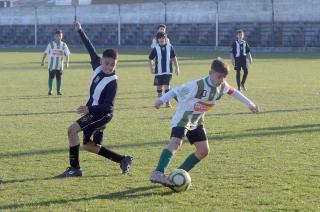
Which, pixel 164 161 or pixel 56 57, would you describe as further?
pixel 56 57

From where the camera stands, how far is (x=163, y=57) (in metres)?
15.2

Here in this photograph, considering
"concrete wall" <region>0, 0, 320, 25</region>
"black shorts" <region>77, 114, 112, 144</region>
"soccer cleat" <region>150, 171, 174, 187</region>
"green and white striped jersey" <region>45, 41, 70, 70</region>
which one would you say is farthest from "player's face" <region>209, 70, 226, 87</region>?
"concrete wall" <region>0, 0, 320, 25</region>

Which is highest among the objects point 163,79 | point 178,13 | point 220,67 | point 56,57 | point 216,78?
point 178,13

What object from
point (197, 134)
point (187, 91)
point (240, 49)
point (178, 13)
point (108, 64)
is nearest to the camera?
point (187, 91)

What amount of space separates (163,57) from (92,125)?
7.79 meters

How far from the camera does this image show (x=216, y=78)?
685 centimetres

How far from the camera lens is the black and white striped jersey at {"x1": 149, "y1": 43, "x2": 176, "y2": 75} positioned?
15.2m

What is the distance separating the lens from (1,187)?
711 centimetres

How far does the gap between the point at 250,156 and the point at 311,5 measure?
140 ft

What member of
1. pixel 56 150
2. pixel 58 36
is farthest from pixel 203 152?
pixel 58 36

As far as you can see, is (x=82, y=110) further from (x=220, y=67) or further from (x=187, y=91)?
(x=220, y=67)

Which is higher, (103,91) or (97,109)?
(103,91)

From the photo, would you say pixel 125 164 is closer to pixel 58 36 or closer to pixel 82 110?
pixel 82 110

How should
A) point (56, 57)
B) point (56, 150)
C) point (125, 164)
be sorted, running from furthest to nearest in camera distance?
point (56, 57)
point (56, 150)
point (125, 164)
